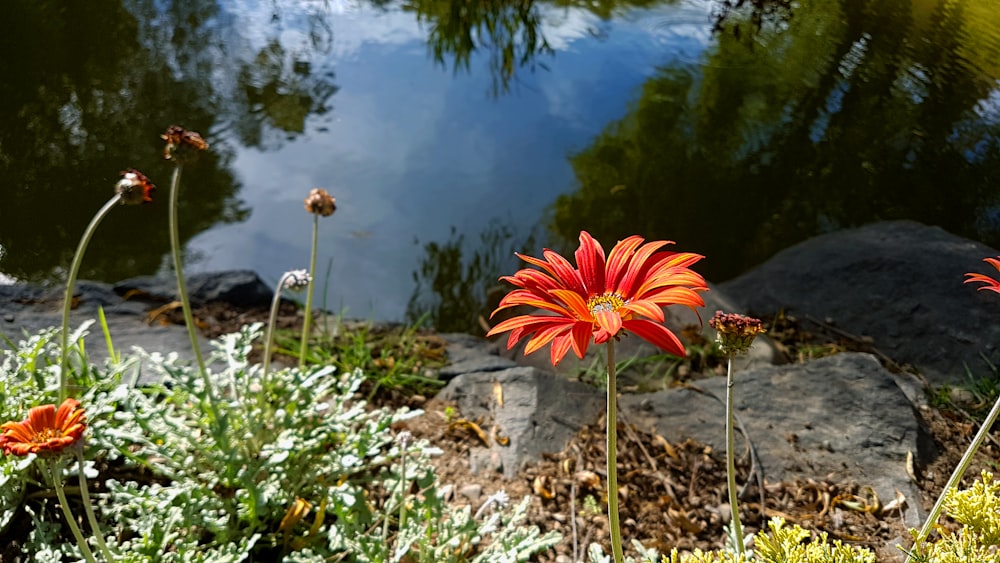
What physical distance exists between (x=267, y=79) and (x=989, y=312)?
368 centimetres

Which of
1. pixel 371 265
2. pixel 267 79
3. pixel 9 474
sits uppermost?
pixel 267 79

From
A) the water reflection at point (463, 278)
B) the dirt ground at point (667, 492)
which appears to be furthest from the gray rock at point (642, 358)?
→ the dirt ground at point (667, 492)

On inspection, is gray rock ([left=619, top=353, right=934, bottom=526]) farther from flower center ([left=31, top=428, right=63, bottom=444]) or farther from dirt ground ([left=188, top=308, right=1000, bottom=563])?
flower center ([left=31, top=428, right=63, bottom=444])

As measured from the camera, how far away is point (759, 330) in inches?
36.6

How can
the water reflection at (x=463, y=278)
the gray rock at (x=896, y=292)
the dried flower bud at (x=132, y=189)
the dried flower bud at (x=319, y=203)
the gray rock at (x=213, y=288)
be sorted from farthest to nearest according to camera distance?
the water reflection at (x=463, y=278) < the gray rock at (x=213, y=288) < the gray rock at (x=896, y=292) < the dried flower bud at (x=319, y=203) < the dried flower bud at (x=132, y=189)

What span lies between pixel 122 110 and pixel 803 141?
335cm

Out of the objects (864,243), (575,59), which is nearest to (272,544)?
(864,243)

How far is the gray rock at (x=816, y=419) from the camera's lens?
1.82 metres

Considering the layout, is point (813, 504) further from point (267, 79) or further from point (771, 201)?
point (267, 79)

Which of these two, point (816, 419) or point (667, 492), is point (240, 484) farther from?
point (816, 419)

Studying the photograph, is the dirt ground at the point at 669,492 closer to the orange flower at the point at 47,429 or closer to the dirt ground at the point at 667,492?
the dirt ground at the point at 667,492

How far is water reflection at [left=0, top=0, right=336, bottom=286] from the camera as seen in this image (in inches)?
87.7

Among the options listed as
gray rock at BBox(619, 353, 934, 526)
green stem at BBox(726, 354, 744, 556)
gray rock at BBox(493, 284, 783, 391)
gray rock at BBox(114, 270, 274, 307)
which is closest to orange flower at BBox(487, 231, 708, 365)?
A: green stem at BBox(726, 354, 744, 556)

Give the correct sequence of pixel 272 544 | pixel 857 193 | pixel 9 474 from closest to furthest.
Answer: pixel 9 474, pixel 272 544, pixel 857 193
